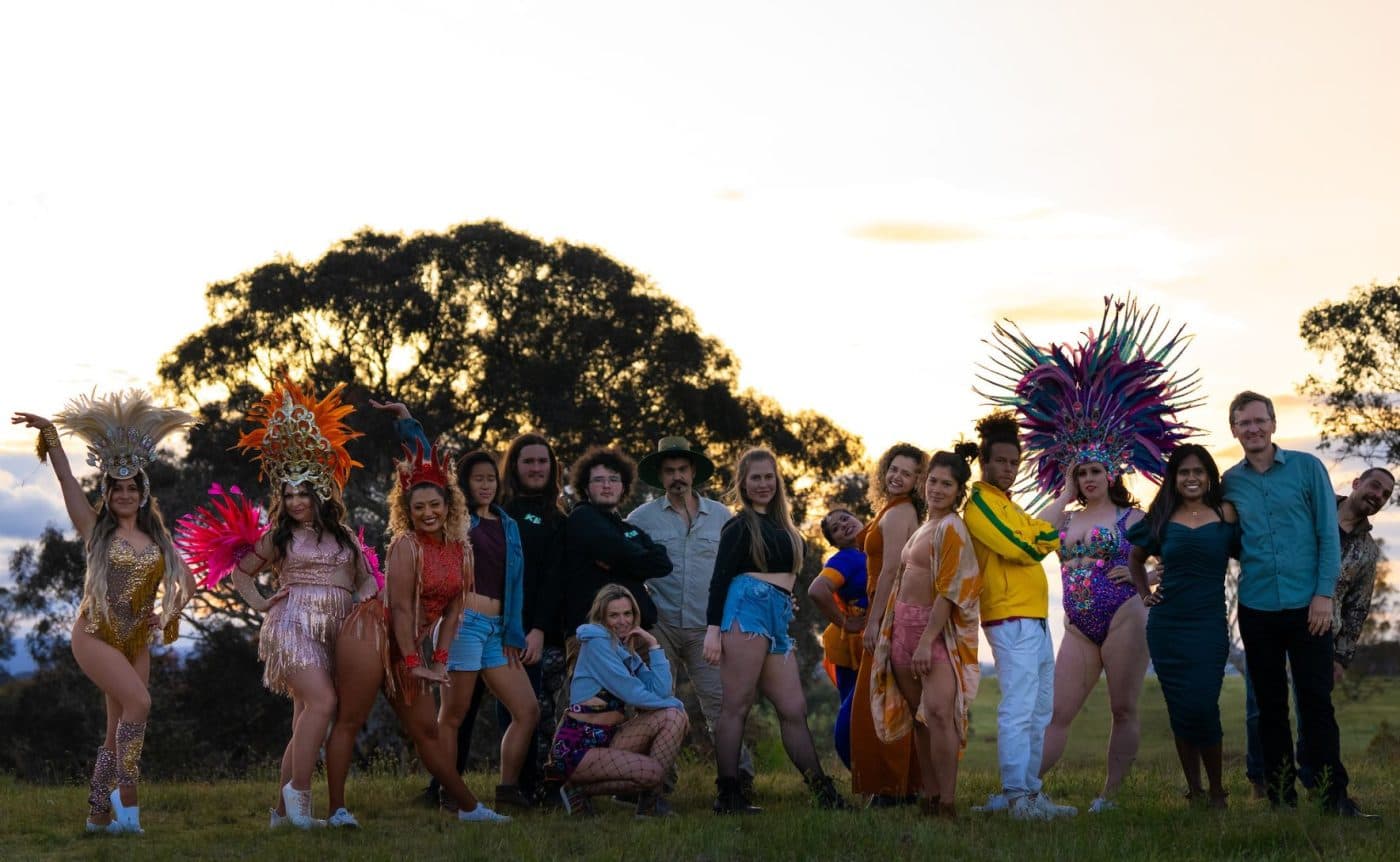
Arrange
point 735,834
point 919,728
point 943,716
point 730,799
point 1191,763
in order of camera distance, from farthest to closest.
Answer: point 730,799 < point 1191,763 < point 919,728 < point 943,716 < point 735,834

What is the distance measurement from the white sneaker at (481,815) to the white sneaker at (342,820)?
62 cm

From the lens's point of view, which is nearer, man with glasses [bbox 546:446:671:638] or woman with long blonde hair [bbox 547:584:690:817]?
woman with long blonde hair [bbox 547:584:690:817]

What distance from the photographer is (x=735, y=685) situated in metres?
9.21

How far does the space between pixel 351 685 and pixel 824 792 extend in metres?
2.86

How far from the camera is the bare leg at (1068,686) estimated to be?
941 centimetres

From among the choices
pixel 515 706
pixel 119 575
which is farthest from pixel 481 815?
pixel 119 575

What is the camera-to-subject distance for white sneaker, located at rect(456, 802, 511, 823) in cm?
901

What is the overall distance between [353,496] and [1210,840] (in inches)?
780

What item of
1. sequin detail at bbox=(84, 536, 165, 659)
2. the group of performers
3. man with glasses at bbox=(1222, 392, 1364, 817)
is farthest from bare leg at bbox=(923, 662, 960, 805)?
sequin detail at bbox=(84, 536, 165, 659)

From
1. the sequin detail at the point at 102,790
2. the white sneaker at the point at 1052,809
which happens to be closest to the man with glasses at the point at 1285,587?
the white sneaker at the point at 1052,809

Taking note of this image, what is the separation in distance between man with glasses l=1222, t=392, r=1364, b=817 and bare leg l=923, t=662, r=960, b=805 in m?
1.85

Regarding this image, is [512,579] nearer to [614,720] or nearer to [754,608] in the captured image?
[614,720]

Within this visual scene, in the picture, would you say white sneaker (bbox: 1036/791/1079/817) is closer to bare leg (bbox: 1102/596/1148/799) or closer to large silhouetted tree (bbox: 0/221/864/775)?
bare leg (bbox: 1102/596/1148/799)

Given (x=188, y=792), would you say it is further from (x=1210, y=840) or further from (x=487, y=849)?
(x=1210, y=840)
